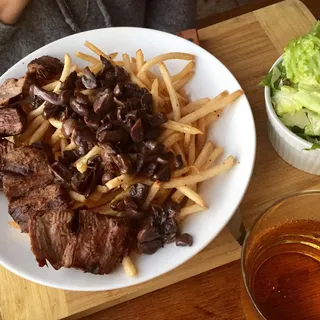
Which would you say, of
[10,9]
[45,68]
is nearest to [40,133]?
[45,68]

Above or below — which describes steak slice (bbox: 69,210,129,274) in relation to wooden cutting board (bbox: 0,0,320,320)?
above

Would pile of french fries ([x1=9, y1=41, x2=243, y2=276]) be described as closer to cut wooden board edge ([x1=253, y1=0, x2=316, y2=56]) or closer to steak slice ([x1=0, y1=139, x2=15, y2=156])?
steak slice ([x1=0, y1=139, x2=15, y2=156])

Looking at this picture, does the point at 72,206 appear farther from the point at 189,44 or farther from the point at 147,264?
the point at 189,44

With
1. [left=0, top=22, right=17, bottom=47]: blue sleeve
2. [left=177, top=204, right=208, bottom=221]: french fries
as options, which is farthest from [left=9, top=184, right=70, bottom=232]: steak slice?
[left=0, top=22, right=17, bottom=47]: blue sleeve

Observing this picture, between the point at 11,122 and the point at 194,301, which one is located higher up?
the point at 11,122

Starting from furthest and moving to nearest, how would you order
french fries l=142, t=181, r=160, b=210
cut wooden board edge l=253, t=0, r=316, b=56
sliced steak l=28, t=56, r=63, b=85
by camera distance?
cut wooden board edge l=253, t=0, r=316, b=56
sliced steak l=28, t=56, r=63, b=85
french fries l=142, t=181, r=160, b=210

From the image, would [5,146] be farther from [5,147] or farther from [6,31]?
[6,31]

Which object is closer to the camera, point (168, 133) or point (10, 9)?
point (168, 133)
